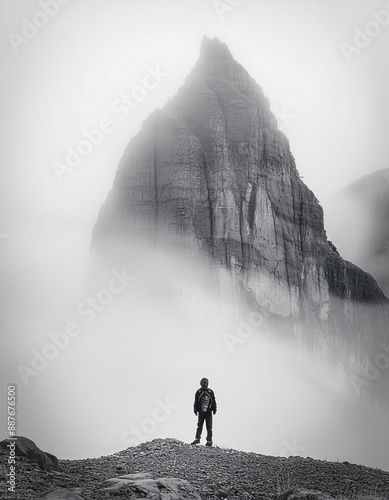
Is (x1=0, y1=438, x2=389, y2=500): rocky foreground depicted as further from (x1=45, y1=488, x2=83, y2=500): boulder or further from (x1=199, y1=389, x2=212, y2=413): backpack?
(x1=199, y1=389, x2=212, y2=413): backpack

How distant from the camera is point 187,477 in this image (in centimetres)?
1812

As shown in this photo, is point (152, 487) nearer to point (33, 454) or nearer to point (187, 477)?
point (187, 477)

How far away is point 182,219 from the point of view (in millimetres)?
89688

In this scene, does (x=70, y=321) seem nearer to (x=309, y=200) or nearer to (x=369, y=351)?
(x=309, y=200)

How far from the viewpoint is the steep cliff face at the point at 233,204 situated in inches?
3558

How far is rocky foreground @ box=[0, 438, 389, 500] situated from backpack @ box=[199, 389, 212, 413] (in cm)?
282

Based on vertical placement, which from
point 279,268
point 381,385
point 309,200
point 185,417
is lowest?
point 185,417

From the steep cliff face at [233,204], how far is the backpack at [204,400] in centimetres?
6203

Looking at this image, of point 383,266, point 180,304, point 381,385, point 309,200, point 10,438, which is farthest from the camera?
point 383,266

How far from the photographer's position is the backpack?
25.5 m

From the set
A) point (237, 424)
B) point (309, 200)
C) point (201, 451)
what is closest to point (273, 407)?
point (237, 424)

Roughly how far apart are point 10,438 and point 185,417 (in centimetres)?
5742

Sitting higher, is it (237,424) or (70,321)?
(70,321)

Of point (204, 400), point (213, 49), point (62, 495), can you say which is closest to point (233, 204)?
point (213, 49)
